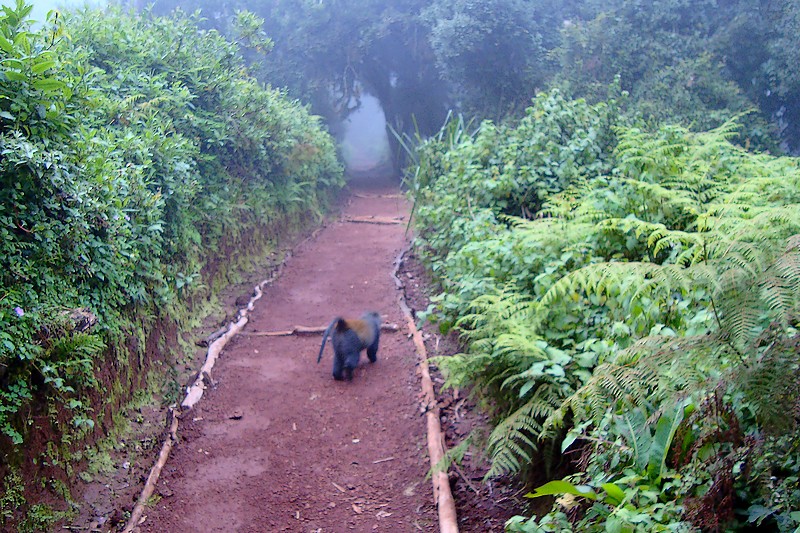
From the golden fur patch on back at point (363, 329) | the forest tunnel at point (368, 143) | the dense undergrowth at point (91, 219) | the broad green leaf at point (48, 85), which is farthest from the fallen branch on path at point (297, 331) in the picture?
the forest tunnel at point (368, 143)

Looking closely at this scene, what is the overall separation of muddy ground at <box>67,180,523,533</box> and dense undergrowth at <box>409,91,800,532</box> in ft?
2.37

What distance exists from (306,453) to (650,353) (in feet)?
10.2

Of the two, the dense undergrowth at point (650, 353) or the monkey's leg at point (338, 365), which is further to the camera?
the monkey's leg at point (338, 365)

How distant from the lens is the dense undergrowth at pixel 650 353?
213 centimetres

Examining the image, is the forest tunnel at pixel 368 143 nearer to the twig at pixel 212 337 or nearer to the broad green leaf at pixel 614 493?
the twig at pixel 212 337

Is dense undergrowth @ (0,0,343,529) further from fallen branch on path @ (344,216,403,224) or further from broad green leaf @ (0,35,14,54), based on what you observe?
fallen branch on path @ (344,216,403,224)

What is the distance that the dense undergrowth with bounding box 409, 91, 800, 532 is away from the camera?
2.13m

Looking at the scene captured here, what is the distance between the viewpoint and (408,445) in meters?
4.81

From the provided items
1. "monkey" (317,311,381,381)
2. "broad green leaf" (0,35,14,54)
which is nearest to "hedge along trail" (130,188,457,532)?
"monkey" (317,311,381,381)

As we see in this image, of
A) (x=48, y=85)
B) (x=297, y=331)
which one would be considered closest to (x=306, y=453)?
(x=297, y=331)

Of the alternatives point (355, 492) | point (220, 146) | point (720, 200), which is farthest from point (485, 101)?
point (355, 492)

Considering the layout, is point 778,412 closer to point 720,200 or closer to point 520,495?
point 520,495

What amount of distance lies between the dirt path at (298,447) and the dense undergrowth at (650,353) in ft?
3.11

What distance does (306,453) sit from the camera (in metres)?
4.78
